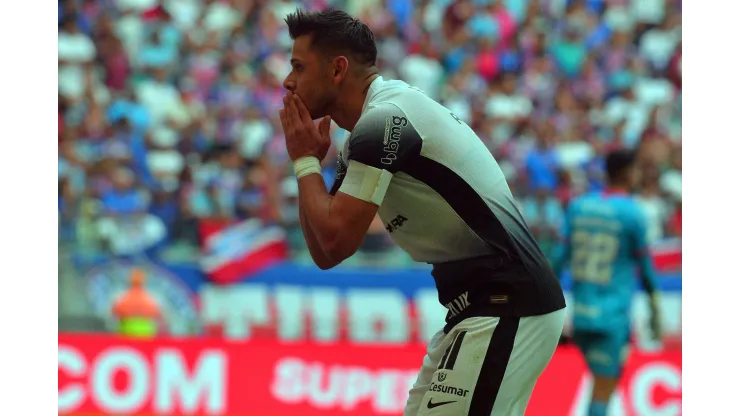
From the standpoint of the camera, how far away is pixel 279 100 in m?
15.4

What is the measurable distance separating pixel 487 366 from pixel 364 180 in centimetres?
83

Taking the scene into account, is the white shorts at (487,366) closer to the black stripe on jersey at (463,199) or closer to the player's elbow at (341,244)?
the black stripe on jersey at (463,199)

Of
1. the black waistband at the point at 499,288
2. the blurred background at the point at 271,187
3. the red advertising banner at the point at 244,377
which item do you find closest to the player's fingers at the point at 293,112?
the black waistband at the point at 499,288

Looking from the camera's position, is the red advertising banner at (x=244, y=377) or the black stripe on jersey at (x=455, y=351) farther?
the red advertising banner at (x=244, y=377)

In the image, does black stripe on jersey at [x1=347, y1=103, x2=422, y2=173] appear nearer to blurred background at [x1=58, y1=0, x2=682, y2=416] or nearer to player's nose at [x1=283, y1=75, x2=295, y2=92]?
player's nose at [x1=283, y1=75, x2=295, y2=92]

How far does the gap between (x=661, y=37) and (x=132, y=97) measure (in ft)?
27.5

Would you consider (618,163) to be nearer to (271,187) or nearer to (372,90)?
(372,90)

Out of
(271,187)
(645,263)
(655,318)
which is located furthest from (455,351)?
(271,187)

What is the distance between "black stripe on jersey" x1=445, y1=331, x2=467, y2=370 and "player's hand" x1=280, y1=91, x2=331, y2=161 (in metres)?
0.88

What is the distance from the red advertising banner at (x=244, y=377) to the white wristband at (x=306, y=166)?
663 centimetres

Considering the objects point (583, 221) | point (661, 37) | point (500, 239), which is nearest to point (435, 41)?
point (661, 37)

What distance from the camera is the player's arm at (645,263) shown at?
25.9 ft

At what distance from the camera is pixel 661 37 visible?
16.6m

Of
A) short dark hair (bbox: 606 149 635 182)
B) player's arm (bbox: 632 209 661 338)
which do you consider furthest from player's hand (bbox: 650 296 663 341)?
short dark hair (bbox: 606 149 635 182)
